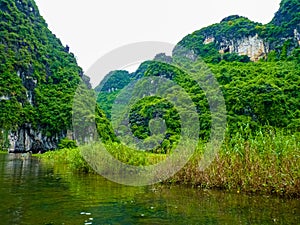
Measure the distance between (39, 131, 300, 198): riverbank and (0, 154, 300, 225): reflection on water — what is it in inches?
17.1

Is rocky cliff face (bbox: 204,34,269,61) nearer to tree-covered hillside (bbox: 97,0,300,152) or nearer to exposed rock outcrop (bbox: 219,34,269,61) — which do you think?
exposed rock outcrop (bbox: 219,34,269,61)

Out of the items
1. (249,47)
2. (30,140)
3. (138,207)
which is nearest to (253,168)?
(138,207)

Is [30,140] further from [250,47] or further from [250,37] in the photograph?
[250,47]

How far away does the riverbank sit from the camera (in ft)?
26.3

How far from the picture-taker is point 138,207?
737 cm

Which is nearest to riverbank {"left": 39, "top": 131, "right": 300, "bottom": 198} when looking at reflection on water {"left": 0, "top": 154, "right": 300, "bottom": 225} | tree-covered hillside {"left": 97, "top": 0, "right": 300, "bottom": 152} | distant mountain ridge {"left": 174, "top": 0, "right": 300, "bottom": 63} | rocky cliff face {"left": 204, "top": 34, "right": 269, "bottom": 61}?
reflection on water {"left": 0, "top": 154, "right": 300, "bottom": 225}

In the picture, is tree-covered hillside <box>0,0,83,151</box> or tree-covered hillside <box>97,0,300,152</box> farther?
tree-covered hillside <box>0,0,83,151</box>

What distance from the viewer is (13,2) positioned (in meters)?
78.1

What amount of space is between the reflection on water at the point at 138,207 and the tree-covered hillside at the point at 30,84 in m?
46.2

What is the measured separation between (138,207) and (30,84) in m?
63.0

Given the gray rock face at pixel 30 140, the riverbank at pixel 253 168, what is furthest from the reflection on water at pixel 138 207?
the gray rock face at pixel 30 140

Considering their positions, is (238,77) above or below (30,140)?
above

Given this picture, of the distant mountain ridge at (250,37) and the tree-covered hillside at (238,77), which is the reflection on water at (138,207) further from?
the distant mountain ridge at (250,37)

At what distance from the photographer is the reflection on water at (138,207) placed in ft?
20.1
